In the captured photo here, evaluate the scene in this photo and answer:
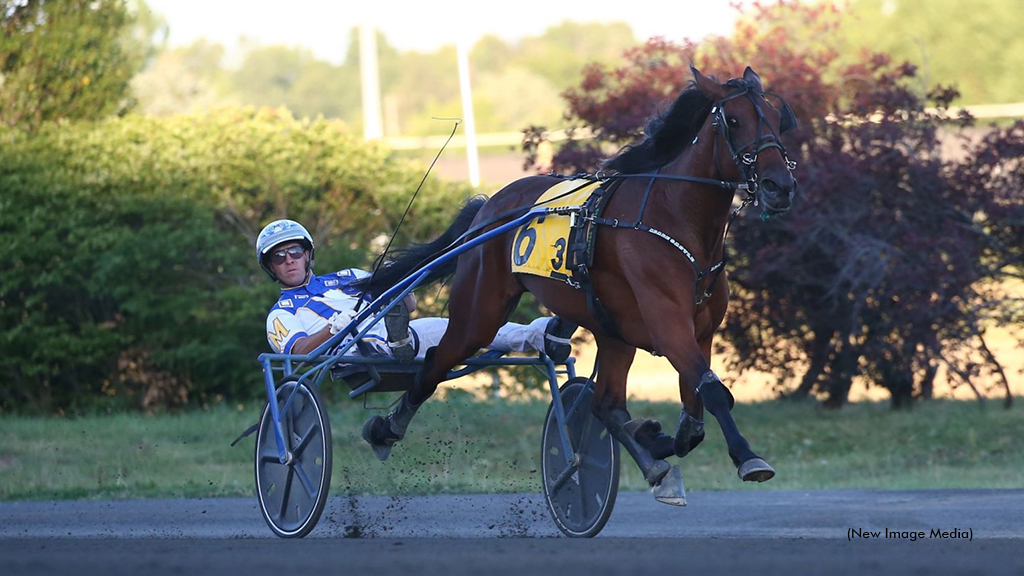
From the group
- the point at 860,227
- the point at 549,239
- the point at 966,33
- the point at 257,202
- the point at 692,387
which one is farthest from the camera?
the point at 966,33

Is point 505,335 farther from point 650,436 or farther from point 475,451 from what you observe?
point 475,451

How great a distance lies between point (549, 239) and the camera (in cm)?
672

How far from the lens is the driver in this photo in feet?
24.0

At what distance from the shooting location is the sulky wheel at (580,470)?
6.78 metres

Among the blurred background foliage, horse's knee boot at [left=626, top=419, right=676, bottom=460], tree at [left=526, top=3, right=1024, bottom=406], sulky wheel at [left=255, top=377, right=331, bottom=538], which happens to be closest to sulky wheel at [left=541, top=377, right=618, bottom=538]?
horse's knee boot at [left=626, top=419, right=676, bottom=460]

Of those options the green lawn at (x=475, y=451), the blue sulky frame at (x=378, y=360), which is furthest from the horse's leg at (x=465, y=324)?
the green lawn at (x=475, y=451)

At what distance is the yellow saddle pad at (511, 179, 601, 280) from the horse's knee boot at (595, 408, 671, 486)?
2.19ft

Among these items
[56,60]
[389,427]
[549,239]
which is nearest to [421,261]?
[389,427]

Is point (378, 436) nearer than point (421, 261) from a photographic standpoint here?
Yes

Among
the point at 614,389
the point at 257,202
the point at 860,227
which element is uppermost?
the point at 257,202

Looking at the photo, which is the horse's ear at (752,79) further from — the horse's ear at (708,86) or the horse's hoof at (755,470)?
the horse's hoof at (755,470)

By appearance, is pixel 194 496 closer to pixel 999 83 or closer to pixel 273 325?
pixel 273 325

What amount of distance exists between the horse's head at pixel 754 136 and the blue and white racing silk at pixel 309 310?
81.5 inches

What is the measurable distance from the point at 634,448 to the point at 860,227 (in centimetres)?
524
